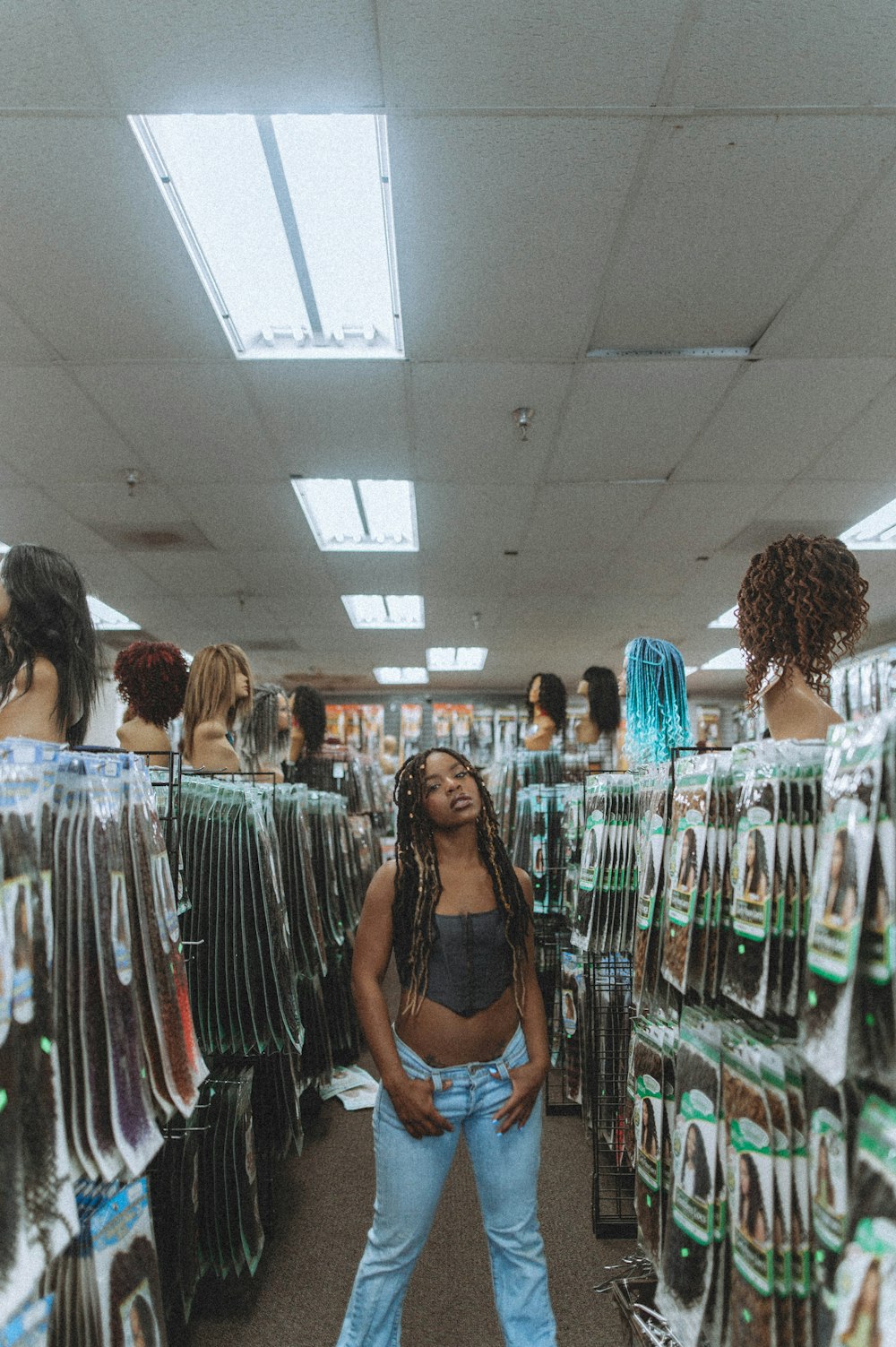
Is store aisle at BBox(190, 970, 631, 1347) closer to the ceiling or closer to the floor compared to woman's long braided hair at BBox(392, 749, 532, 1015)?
closer to the floor

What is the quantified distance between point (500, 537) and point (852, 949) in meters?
4.90

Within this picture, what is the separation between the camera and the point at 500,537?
18.0 feet

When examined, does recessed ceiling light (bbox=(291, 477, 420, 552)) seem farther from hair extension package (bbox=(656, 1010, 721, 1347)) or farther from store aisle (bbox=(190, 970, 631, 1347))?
hair extension package (bbox=(656, 1010, 721, 1347))

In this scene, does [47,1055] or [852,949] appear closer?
[852,949]

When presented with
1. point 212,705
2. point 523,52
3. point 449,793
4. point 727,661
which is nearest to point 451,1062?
point 449,793

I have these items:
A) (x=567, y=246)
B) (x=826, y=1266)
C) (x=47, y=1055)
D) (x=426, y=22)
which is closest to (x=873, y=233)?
(x=567, y=246)

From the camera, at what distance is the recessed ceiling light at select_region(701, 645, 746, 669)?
8.70 m

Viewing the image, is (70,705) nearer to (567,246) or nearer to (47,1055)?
(47,1055)

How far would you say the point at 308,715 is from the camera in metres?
5.02

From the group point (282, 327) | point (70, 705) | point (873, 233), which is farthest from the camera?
point (282, 327)

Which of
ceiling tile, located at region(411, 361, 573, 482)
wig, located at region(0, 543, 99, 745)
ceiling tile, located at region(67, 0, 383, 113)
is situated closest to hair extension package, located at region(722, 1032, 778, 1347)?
wig, located at region(0, 543, 99, 745)

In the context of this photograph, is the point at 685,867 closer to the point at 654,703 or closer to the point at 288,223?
the point at 654,703

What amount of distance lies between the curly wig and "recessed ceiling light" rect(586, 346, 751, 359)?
6.41 ft

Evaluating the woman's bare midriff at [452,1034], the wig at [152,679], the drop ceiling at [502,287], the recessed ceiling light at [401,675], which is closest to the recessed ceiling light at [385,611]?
the drop ceiling at [502,287]
